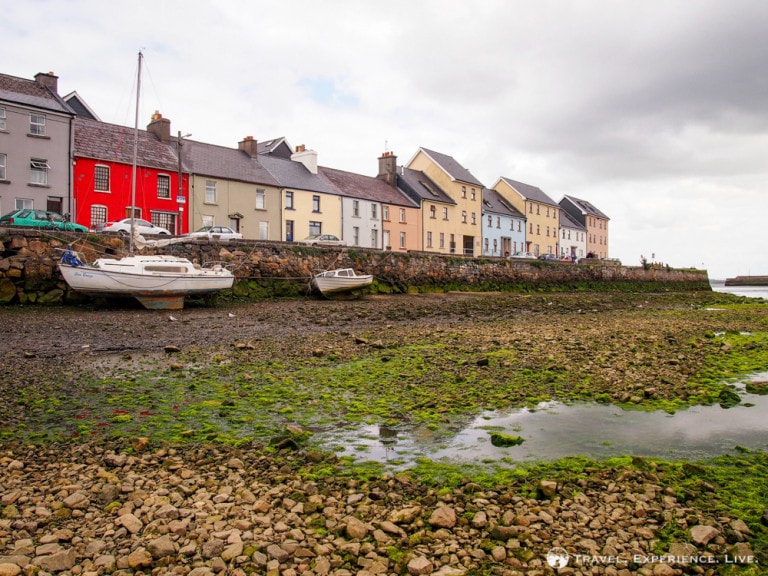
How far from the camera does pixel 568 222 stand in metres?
85.1

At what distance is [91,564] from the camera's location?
10.8 feet

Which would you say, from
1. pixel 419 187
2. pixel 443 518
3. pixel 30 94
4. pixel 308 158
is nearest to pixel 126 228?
pixel 30 94

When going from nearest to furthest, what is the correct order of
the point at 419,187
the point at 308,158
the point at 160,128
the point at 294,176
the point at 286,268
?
the point at 286,268
the point at 160,128
the point at 294,176
the point at 308,158
the point at 419,187

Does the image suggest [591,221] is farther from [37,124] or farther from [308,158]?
[37,124]

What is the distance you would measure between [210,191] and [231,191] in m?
1.53

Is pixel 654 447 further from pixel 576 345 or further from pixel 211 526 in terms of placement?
pixel 576 345

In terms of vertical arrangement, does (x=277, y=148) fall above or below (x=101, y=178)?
above

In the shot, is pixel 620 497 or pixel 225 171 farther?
pixel 225 171

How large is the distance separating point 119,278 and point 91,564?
1833cm

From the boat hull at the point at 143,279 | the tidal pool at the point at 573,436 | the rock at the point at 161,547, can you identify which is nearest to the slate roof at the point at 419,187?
the boat hull at the point at 143,279

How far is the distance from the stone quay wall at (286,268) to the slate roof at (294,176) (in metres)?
14.3

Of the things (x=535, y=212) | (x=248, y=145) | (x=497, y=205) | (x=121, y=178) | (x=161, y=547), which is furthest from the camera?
(x=535, y=212)

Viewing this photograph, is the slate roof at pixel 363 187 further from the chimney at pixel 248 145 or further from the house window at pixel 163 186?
the house window at pixel 163 186

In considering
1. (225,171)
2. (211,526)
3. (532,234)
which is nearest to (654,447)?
(211,526)
